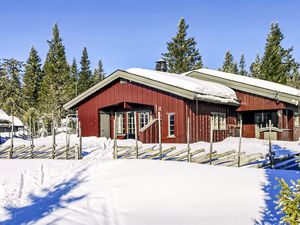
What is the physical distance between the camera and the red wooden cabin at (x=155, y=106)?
68.7ft

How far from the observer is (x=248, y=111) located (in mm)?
25656

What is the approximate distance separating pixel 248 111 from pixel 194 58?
3106cm

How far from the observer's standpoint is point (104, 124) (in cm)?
2514

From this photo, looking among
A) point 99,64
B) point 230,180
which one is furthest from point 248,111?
point 99,64

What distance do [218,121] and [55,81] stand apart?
34.4 metres

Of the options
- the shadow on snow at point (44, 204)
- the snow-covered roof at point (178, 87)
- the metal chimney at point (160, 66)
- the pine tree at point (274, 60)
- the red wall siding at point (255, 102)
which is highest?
the pine tree at point (274, 60)

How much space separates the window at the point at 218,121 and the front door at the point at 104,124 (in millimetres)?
7529

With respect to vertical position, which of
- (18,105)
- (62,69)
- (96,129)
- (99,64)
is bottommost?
(96,129)

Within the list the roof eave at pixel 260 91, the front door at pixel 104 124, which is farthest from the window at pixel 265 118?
the front door at pixel 104 124

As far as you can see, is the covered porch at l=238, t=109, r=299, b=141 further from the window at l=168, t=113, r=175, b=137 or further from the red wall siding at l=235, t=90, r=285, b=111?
the window at l=168, t=113, r=175, b=137

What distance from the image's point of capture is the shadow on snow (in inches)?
319

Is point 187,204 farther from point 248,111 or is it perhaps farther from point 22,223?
point 248,111

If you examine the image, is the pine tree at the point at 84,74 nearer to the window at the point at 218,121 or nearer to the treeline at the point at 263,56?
the treeline at the point at 263,56

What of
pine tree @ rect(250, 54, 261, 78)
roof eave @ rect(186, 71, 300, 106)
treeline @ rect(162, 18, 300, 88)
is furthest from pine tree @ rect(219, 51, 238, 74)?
roof eave @ rect(186, 71, 300, 106)
